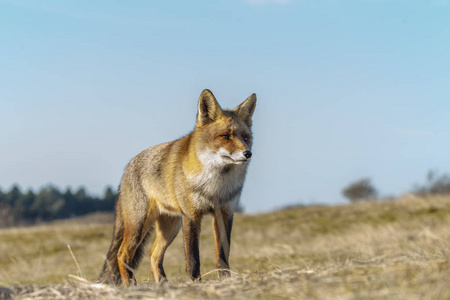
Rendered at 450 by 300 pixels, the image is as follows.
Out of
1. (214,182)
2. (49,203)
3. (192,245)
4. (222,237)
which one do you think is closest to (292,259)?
(222,237)

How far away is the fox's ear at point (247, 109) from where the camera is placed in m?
7.70

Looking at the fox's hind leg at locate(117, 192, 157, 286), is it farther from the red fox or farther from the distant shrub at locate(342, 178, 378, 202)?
the distant shrub at locate(342, 178, 378, 202)

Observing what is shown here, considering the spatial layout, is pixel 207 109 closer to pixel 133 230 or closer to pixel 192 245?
pixel 192 245

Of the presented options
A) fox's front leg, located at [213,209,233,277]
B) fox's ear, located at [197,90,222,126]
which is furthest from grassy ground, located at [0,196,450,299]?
fox's ear, located at [197,90,222,126]

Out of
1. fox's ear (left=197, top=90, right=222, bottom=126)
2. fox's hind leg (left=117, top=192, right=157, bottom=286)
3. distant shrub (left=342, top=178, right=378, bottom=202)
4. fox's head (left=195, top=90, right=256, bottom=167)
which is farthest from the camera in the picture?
distant shrub (left=342, top=178, right=378, bottom=202)

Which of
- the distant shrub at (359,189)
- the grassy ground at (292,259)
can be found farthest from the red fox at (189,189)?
the distant shrub at (359,189)

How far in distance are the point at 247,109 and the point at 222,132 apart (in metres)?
0.88

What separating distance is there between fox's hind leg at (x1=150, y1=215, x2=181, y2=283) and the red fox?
2 centimetres

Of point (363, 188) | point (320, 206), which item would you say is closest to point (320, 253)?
point (320, 206)

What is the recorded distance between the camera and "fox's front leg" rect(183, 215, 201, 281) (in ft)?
23.0

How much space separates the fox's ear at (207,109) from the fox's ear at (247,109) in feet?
1.28

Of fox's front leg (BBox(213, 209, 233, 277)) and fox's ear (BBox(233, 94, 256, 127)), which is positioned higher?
fox's ear (BBox(233, 94, 256, 127))

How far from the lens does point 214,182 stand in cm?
715

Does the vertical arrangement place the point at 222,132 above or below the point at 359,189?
above
